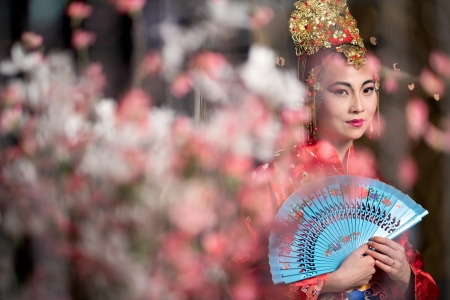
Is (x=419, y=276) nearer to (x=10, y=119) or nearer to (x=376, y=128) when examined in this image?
(x=376, y=128)

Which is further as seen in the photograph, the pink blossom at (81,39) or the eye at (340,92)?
the pink blossom at (81,39)

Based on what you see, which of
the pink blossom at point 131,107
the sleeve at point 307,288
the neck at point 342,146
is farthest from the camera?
the pink blossom at point 131,107

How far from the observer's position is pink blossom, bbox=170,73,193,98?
162 cm

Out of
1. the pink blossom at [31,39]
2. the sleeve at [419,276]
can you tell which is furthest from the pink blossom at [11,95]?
the sleeve at [419,276]

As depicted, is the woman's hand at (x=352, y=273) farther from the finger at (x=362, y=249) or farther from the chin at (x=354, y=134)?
the chin at (x=354, y=134)

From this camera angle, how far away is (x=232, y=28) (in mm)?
1620

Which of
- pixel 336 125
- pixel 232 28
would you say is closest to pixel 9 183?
pixel 232 28

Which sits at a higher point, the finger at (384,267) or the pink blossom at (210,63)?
the pink blossom at (210,63)

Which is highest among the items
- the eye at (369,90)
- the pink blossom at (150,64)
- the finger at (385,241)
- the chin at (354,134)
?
the pink blossom at (150,64)

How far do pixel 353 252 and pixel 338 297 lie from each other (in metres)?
0.15

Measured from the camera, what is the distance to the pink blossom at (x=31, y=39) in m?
1.71

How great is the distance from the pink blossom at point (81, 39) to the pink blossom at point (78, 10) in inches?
2.2

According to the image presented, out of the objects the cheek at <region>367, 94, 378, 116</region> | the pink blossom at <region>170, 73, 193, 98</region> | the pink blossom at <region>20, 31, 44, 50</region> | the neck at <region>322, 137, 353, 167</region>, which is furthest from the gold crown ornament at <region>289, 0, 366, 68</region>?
the pink blossom at <region>20, 31, 44, 50</region>

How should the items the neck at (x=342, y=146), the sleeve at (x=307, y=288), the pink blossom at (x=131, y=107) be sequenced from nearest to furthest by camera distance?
the sleeve at (x=307, y=288)
the neck at (x=342, y=146)
the pink blossom at (x=131, y=107)
